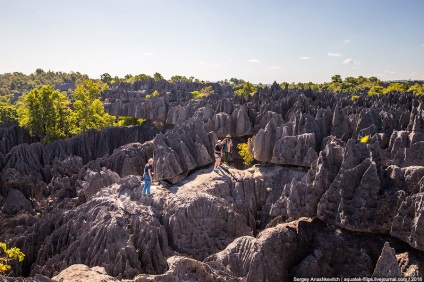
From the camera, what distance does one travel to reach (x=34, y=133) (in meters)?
40.6

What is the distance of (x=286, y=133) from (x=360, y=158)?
11136 mm

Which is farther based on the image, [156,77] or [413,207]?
[156,77]

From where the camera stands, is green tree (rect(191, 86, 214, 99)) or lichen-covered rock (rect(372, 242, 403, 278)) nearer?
lichen-covered rock (rect(372, 242, 403, 278))

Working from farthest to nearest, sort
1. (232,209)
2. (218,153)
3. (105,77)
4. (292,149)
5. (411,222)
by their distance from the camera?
(105,77), (292,149), (218,153), (232,209), (411,222)

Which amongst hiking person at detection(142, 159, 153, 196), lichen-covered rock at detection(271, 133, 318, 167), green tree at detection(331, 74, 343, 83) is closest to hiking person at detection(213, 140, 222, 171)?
lichen-covered rock at detection(271, 133, 318, 167)

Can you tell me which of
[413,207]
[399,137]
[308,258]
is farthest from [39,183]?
[399,137]

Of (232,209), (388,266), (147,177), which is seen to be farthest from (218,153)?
(388,266)

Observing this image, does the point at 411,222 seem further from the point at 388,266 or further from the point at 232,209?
the point at 232,209

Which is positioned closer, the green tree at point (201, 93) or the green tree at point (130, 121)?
the green tree at point (130, 121)

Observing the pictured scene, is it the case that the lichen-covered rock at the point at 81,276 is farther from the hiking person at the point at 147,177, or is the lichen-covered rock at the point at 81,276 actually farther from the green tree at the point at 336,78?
the green tree at the point at 336,78

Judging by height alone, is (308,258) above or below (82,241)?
above

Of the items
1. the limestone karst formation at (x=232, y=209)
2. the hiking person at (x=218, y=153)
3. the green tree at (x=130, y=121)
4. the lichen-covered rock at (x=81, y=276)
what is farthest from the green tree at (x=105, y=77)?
the lichen-covered rock at (x=81, y=276)

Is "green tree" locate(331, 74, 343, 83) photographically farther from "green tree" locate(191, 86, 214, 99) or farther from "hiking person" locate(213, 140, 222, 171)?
"hiking person" locate(213, 140, 222, 171)

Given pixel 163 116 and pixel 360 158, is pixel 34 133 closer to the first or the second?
pixel 163 116
